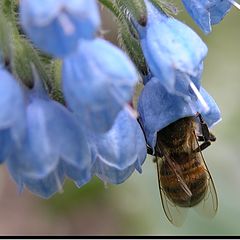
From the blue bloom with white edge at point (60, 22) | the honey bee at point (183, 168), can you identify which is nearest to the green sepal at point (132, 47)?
the honey bee at point (183, 168)

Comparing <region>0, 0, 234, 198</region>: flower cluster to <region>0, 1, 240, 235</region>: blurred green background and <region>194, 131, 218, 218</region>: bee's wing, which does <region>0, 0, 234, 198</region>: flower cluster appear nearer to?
<region>194, 131, 218, 218</region>: bee's wing

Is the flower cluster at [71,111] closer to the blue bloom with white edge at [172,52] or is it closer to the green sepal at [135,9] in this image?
the blue bloom with white edge at [172,52]

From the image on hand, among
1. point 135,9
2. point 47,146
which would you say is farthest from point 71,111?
point 135,9

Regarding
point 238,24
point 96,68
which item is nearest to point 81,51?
point 96,68

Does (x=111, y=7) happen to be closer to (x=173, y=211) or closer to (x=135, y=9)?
(x=135, y=9)

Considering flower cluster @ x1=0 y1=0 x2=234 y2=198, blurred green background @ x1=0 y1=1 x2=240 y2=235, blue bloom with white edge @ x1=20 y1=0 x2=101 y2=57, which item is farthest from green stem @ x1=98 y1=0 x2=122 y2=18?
blurred green background @ x1=0 y1=1 x2=240 y2=235

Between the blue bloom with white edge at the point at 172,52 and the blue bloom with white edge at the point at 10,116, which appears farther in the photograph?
the blue bloom with white edge at the point at 172,52

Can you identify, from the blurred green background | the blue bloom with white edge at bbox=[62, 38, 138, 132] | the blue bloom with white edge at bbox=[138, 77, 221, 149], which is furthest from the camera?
the blurred green background
